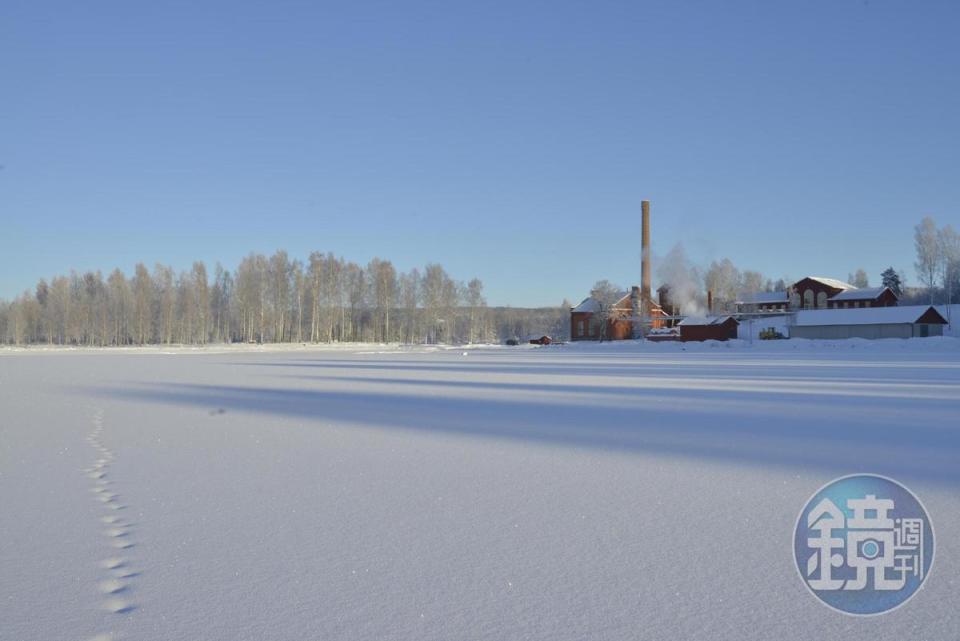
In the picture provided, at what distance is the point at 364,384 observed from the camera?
18.7 m

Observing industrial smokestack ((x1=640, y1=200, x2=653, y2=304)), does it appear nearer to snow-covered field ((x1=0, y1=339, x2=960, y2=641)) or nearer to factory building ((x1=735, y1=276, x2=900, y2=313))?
factory building ((x1=735, y1=276, x2=900, y2=313))

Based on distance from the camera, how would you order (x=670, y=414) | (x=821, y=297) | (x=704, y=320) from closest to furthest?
1. (x=670, y=414)
2. (x=704, y=320)
3. (x=821, y=297)

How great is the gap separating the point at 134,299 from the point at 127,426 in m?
78.3

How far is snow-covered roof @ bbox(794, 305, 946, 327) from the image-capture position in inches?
2057

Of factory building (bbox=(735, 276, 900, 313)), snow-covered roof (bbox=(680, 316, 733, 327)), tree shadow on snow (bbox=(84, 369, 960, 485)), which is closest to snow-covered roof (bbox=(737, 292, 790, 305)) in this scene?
factory building (bbox=(735, 276, 900, 313))

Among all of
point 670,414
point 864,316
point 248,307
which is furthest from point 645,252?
point 670,414

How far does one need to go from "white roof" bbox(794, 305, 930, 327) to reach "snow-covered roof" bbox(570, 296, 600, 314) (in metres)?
20.9

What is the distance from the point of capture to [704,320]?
2411 inches

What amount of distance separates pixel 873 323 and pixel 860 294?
1771 cm

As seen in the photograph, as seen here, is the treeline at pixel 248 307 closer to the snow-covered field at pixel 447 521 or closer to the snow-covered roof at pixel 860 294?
the snow-covered roof at pixel 860 294

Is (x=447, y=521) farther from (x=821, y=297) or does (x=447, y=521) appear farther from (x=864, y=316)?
(x=821, y=297)

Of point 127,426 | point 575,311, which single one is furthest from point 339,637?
point 575,311

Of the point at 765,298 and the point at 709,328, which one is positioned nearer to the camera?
the point at 709,328

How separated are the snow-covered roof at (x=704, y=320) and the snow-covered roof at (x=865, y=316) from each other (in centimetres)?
569
